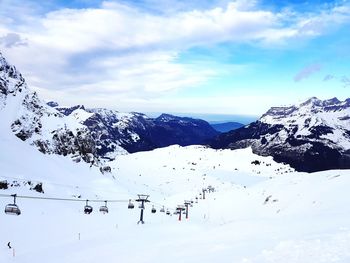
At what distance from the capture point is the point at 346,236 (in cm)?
2644

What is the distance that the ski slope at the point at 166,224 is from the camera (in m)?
27.8

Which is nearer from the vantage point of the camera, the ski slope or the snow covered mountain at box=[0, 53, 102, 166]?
the ski slope

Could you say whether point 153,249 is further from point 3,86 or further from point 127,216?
point 3,86

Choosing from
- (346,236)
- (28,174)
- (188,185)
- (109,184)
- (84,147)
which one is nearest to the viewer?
(346,236)

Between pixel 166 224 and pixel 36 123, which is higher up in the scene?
pixel 36 123

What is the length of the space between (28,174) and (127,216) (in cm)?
2514

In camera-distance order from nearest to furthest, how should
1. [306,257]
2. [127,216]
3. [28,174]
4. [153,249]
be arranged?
[306,257] → [153,249] → [127,216] → [28,174]

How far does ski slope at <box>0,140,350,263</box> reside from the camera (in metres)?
27.8

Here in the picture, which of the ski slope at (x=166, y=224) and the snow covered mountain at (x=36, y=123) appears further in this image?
the snow covered mountain at (x=36, y=123)

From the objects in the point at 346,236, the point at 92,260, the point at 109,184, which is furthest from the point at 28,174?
the point at 346,236

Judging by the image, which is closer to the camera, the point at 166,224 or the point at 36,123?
the point at 166,224

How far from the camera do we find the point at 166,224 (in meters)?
72.1

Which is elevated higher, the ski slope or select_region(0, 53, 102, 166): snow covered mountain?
select_region(0, 53, 102, 166): snow covered mountain

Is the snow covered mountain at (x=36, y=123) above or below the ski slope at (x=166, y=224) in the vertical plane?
above
